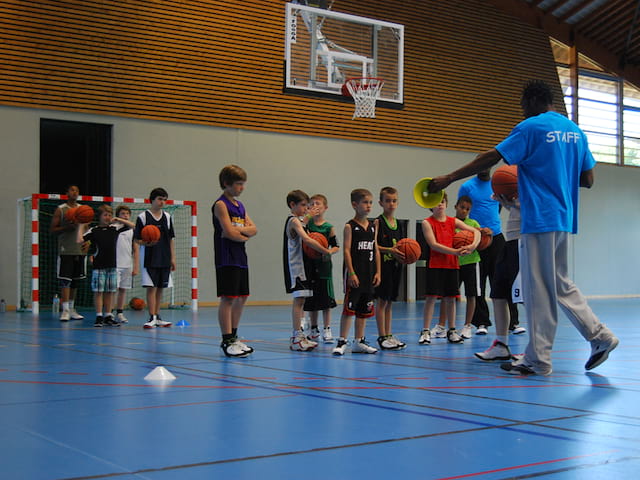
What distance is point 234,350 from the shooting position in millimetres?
6320

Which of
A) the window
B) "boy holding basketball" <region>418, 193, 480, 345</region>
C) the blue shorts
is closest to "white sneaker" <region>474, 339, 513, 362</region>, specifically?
"boy holding basketball" <region>418, 193, 480, 345</region>

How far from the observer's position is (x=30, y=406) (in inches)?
155

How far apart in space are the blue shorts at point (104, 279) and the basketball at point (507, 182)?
20.4 feet

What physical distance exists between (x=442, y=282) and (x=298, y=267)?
177 cm

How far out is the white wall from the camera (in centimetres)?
1473

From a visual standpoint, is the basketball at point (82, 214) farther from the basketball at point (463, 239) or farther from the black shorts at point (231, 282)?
the basketball at point (463, 239)

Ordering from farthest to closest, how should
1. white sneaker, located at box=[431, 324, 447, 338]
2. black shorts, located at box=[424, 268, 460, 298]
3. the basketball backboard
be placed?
the basketball backboard → white sneaker, located at box=[431, 324, 447, 338] → black shorts, located at box=[424, 268, 460, 298]

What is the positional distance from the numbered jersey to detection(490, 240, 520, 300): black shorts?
1.18 m

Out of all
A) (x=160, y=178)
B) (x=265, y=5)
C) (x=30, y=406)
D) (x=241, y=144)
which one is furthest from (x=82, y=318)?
(x=265, y=5)

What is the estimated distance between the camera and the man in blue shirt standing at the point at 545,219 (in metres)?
5.16

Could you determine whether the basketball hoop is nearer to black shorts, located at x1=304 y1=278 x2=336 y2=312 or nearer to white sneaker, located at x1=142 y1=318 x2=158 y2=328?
white sneaker, located at x1=142 y1=318 x2=158 y2=328

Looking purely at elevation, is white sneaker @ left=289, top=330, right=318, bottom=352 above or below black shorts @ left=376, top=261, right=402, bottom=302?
below

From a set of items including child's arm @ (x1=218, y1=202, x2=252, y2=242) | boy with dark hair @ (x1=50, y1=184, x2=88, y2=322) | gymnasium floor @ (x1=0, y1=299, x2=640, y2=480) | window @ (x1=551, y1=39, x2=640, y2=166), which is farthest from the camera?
window @ (x1=551, y1=39, x2=640, y2=166)

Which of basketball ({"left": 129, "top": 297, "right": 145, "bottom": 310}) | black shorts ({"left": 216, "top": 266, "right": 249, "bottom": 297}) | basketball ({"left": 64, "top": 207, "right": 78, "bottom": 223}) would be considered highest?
basketball ({"left": 64, "top": 207, "right": 78, "bottom": 223})
